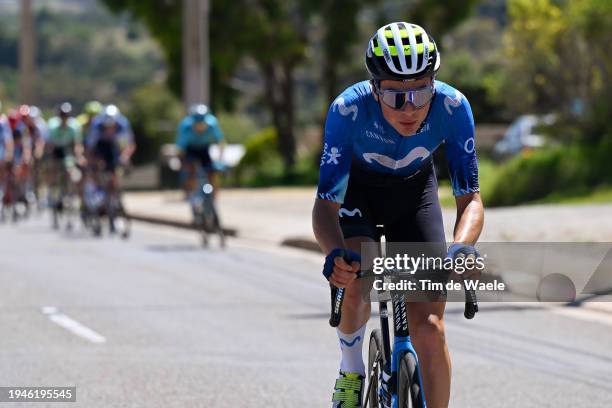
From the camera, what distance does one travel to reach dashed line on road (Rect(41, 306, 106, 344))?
1044 centimetres

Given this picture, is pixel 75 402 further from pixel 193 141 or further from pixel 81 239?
pixel 81 239

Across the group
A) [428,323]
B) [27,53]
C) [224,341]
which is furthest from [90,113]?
[27,53]

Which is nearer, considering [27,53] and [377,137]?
[377,137]

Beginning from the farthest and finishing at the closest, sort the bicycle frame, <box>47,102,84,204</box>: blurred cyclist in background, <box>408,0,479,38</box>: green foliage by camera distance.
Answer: <box>408,0,479,38</box>: green foliage
<box>47,102,84,204</box>: blurred cyclist in background
the bicycle frame

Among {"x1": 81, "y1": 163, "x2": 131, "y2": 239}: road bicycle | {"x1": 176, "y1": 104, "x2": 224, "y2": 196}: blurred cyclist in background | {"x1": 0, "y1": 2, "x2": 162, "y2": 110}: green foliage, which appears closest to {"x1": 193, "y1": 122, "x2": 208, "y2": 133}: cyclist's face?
{"x1": 176, "y1": 104, "x2": 224, "y2": 196}: blurred cyclist in background

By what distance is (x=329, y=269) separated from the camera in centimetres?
527

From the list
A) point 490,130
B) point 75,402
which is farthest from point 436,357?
point 490,130

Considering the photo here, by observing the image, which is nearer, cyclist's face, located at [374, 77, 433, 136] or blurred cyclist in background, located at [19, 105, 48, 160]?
cyclist's face, located at [374, 77, 433, 136]

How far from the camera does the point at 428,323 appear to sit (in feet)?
18.2

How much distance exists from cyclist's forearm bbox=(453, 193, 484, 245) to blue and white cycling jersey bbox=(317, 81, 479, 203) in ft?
0.13

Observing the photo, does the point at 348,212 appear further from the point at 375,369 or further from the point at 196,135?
the point at 196,135

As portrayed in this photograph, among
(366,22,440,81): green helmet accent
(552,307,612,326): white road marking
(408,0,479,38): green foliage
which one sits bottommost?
(552,307,612,326): white road marking

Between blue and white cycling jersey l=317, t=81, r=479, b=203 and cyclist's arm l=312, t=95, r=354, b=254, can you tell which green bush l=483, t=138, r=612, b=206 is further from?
cyclist's arm l=312, t=95, r=354, b=254

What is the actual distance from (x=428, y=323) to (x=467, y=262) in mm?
565
